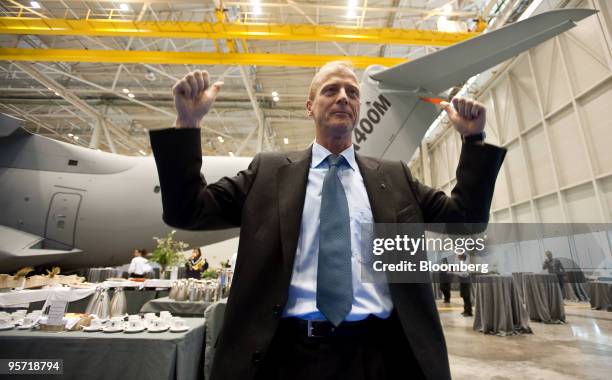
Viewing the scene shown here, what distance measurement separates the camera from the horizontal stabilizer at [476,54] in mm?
2408

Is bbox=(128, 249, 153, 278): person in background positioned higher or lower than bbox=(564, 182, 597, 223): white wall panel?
lower

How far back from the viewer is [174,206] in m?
1.08

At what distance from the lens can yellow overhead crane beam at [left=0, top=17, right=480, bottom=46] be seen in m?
9.73

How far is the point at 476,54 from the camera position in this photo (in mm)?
2932

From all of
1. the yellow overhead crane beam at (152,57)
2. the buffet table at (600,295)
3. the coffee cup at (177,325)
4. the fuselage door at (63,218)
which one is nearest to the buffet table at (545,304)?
the buffet table at (600,295)

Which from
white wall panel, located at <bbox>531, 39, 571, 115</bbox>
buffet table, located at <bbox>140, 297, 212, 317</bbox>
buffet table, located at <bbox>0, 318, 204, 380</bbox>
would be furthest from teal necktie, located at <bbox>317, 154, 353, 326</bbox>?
white wall panel, located at <bbox>531, 39, 571, 115</bbox>

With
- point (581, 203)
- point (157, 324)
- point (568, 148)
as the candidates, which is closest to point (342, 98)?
point (157, 324)

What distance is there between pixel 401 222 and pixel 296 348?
641mm

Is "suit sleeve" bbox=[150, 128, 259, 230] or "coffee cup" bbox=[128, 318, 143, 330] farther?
"coffee cup" bbox=[128, 318, 143, 330]

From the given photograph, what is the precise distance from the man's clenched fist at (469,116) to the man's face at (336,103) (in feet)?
1.49

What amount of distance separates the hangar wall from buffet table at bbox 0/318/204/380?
11443mm

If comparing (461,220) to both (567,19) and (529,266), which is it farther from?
(567,19)

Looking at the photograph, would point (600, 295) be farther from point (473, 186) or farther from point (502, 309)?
point (473, 186)

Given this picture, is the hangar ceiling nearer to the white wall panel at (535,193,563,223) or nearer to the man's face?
the white wall panel at (535,193,563,223)
